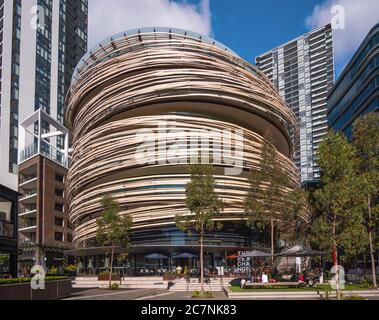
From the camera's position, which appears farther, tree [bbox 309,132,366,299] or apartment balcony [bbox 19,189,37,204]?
apartment balcony [bbox 19,189,37,204]

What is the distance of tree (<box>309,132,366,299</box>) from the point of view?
27.8 m

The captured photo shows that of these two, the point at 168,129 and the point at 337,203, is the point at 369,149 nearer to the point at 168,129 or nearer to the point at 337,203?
the point at 337,203

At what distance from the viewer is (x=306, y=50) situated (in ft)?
643

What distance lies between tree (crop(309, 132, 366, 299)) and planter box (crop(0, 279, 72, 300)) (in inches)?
600

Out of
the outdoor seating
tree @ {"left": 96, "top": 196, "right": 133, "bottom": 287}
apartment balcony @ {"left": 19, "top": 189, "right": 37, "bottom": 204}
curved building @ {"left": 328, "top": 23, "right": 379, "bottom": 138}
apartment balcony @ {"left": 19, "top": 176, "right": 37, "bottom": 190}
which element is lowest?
the outdoor seating

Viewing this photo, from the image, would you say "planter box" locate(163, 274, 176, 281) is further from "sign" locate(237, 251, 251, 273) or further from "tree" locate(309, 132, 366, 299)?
"tree" locate(309, 132, 366, 299)

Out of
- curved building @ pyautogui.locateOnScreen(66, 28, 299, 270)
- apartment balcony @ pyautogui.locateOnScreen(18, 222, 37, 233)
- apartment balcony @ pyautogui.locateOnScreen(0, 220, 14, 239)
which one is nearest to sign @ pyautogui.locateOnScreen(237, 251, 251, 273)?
curved building @ pyautogui.locateOnScreen(66, 28, 299, 270)

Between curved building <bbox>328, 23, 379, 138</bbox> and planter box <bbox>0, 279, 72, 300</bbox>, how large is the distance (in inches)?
2153

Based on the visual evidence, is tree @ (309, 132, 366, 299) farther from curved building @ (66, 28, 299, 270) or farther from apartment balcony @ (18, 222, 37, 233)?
apartment balcony @ (18, 222, 37, 233)

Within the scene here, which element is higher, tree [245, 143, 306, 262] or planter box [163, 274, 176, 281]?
tree [245, 143, 306, 262]

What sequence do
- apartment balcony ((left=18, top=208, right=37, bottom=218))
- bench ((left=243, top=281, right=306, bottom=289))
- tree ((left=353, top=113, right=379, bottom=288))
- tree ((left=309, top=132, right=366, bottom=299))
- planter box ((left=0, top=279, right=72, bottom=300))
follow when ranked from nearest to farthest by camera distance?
planter box ((left=0, top=279, right=72, bottom=300)) < tree ((left=309, top=132, right=366, bottom=299)) < bench ((left=243, top=281, right=306, bottom=289)) < tree ((left=353, top=113, right=379, bottom=288)) < apartment balcony ((left=18, top=208, right=37, bottom=218))

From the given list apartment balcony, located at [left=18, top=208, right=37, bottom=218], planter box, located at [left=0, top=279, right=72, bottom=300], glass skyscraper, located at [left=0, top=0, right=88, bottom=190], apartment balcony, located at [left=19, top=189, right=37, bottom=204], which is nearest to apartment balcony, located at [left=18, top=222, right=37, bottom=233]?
apartment balcony, located at [left=18, top=208, right=37, bottom=218]

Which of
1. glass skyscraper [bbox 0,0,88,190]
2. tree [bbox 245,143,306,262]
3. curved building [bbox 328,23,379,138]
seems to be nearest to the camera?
tree [bbox 245,143,306,262]

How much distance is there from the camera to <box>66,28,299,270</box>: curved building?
5209 cm
